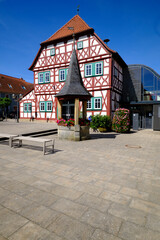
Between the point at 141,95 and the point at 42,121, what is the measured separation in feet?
44.3

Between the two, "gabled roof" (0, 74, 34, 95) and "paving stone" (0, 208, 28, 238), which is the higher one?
"gabled roof" (0, 74, 34, 95)

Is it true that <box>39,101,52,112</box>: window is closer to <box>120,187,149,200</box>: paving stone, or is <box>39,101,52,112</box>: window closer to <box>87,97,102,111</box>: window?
<box>87,97,102,111</box>: window

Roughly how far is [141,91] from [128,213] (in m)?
18.4

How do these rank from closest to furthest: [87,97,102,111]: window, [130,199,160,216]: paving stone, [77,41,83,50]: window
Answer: [130,199,160,216]: paving stone < [87,97,102,111]: window < [77,41,83,50]: window

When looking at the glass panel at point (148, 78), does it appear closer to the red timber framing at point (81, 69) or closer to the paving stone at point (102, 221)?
the red timber framing at point (81, 69)

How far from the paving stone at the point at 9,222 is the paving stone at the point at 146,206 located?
1.90 m

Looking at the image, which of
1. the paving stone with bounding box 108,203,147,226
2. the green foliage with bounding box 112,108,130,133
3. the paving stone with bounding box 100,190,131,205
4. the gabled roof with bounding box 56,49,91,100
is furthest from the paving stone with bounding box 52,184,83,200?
the green foliage with bounding box 112,108,130,133

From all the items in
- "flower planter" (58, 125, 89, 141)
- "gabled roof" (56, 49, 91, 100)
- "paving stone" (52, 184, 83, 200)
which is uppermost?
"gabled roof" (56, 49, 91, 100)

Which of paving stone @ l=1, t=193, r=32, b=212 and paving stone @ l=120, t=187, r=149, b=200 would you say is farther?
paving stone @ l=120, t=187, r=149, b=200

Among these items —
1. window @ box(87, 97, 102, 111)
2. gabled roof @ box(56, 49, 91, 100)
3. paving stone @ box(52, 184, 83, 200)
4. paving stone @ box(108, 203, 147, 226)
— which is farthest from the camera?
window @ box(87, 97, 102, 111)

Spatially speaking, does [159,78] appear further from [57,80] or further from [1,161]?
[1,161]

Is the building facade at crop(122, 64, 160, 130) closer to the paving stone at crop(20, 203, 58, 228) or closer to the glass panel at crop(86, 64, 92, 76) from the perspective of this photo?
the glass panel at crop(86, 64, 92, 76)

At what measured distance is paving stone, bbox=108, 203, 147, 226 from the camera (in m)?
2.31

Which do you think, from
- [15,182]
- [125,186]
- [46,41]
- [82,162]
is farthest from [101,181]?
[46,41]
